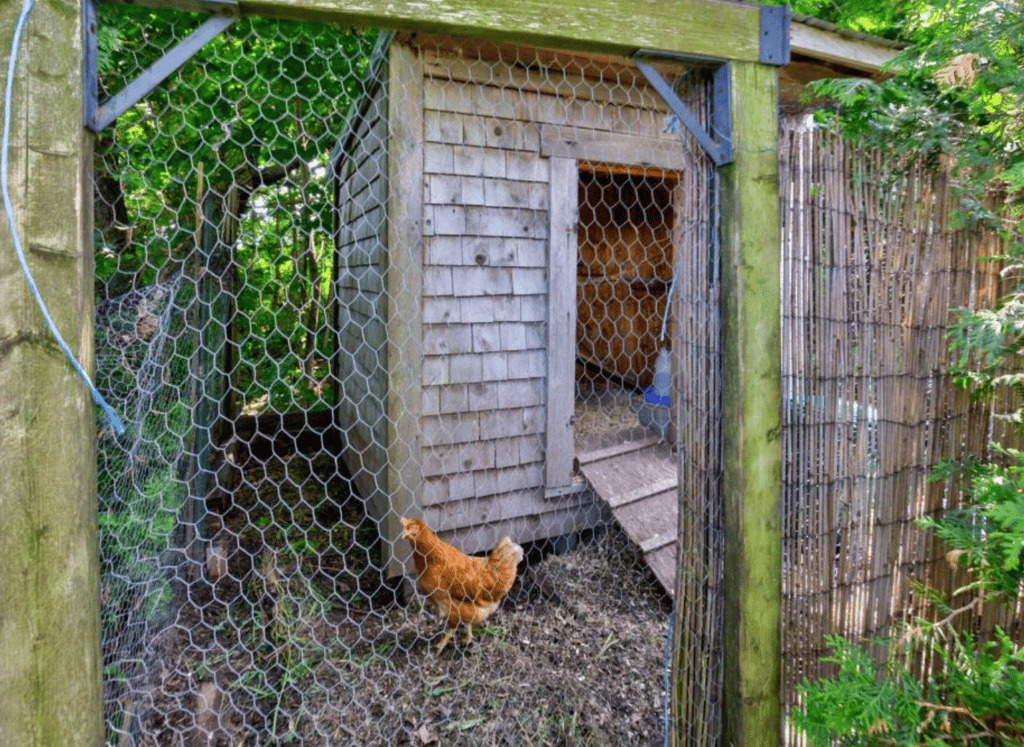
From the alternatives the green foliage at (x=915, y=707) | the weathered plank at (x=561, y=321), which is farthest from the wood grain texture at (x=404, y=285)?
the green foliage at (x=915, y=707)

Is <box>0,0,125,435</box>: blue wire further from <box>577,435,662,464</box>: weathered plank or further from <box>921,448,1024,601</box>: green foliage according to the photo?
<box>577,435,662,464</box>: weathered plank

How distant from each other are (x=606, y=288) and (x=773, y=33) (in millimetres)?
4381

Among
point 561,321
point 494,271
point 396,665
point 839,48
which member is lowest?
point 396,665

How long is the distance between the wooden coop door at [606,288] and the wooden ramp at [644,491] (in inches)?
6.7

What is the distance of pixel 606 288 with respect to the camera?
5695 millimetres

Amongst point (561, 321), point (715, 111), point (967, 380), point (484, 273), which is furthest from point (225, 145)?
point (967, 380)

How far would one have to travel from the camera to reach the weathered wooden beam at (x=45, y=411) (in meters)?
0.93

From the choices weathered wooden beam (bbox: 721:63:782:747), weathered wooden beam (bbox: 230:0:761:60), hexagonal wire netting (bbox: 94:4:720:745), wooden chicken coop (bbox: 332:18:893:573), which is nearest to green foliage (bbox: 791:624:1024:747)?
weathered wooden beam (bbox: 721:63:782:747)

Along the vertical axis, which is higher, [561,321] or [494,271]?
[494,271]

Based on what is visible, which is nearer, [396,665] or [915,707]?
[915,707]

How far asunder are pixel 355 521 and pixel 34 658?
297 centimetres

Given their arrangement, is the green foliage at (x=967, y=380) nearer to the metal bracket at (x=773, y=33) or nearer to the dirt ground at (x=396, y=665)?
the metal bracket at (x=773, y=33)

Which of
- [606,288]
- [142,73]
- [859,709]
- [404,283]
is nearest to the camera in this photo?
[142,73]

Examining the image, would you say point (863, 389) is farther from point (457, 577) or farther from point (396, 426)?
point (396, 426)
